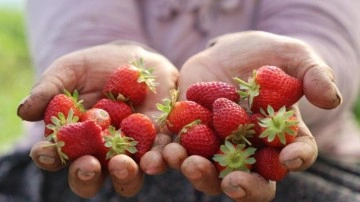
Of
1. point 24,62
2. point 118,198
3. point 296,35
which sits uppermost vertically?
point 296,35

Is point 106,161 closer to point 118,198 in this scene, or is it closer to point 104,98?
point 104,98

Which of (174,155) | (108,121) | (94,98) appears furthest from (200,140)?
(94,98)

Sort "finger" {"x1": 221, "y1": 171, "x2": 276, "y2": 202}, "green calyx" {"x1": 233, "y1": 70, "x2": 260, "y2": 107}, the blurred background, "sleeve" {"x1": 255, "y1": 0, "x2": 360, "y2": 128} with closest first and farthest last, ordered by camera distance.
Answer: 1. "finger" {"x1": 221, "y1": 171, "x2": 276, "y2": 202}
2. "green calyx" {"x1": 233, "y1": 70, "x2": 260, "y2": 107}
3. "sleeve" {"x1": 255, "y1": 0, "x2": 360, "y2": 128}
4. the blurred background

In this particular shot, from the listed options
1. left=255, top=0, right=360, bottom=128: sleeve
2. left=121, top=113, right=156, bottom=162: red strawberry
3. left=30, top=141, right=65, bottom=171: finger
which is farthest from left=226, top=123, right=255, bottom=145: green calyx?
left=255, top=0, right=360, bottom=128: sleeve

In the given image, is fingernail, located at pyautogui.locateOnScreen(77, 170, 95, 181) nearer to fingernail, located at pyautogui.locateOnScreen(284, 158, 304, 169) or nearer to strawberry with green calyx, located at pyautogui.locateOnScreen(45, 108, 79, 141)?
strawberry with green calyx, located at pyautogui.locateOnScreen(45, 108, 79, 141)

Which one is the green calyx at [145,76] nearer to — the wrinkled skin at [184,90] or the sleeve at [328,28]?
the wrinkled skin at [184,90]

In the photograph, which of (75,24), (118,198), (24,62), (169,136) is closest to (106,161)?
(169,136)
